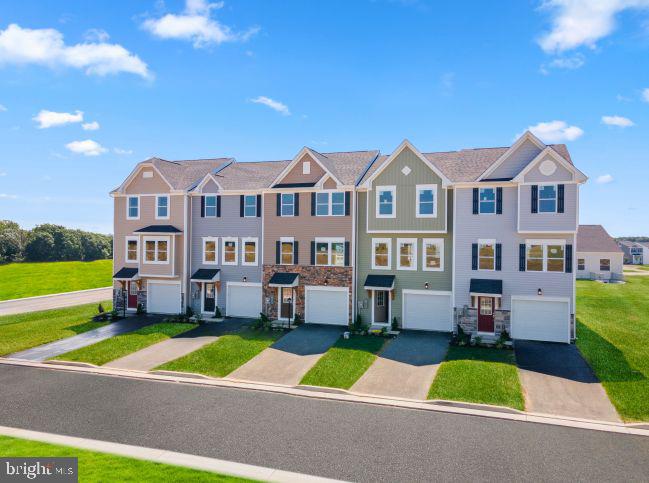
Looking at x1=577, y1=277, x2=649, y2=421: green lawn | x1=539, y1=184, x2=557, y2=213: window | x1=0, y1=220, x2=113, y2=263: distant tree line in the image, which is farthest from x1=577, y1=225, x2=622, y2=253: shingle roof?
x1=0, y1=220, x2=113, y2=263: distant tree line

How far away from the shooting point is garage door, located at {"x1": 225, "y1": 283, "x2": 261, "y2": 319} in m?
28.3

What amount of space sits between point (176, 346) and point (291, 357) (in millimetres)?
6438

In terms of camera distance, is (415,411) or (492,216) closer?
(415,411)

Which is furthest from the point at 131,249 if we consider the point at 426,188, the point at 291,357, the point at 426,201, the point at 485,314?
the point at 485,314

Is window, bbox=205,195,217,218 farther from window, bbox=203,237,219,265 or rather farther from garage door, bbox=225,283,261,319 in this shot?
garage door, bbox=225,283,261,319

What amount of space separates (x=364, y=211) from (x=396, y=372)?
10.8m

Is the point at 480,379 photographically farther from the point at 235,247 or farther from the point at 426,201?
the point at 235,247

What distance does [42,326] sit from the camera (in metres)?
26.3

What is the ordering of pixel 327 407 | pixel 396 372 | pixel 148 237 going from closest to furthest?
pixel 327 407 < pixel 396 372 < pixel 148 237

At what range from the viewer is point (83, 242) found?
80.5m

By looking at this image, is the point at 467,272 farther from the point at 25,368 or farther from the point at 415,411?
the point at 25,368

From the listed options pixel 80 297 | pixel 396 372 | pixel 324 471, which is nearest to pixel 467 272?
pixel 396 372

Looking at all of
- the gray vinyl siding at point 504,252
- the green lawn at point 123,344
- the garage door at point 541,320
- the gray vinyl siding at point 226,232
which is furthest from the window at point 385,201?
the green lawn at point 123,344

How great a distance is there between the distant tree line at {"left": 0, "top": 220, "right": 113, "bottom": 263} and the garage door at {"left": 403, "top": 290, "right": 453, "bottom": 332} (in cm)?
6873
